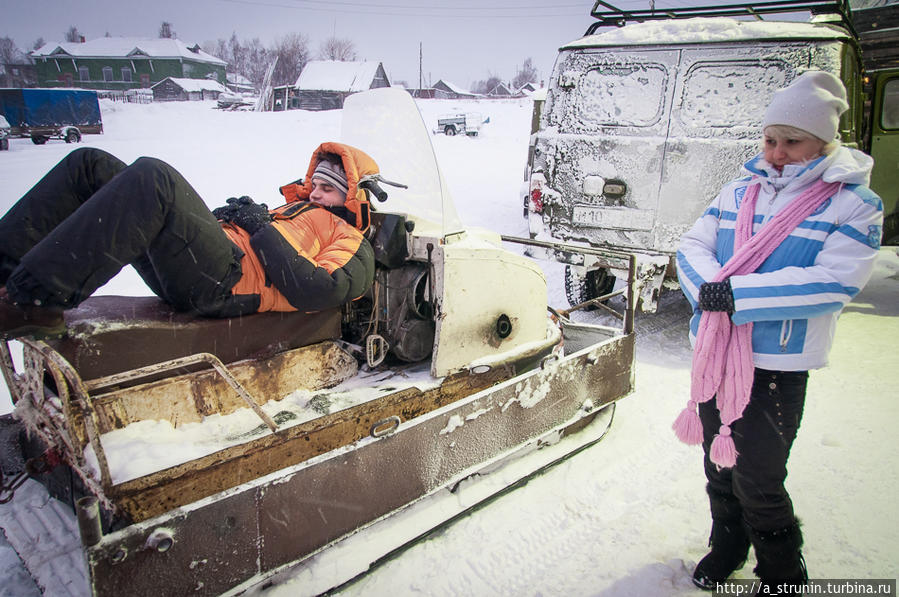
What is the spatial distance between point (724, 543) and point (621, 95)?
3838mm

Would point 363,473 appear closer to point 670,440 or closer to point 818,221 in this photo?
point 818,221

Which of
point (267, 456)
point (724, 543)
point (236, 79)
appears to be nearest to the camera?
point (267, 456)

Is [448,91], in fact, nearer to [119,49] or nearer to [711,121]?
[119,49]

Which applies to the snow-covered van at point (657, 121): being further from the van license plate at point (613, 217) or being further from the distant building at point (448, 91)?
the distant building at point (448, 91)

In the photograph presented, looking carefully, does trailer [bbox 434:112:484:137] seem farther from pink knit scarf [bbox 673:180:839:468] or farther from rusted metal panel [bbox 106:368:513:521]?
pink knit scarf [bbox 673:180:839:468]

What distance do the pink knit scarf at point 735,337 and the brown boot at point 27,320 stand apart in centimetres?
216

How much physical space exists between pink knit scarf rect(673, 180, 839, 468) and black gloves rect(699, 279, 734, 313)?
5cm

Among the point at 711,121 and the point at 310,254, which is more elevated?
the point at 711,121

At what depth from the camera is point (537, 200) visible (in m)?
5.07

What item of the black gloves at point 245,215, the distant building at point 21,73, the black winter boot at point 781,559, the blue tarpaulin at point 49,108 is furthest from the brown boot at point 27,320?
the distant building at point 21,73

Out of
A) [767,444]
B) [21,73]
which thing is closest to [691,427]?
[767,444]

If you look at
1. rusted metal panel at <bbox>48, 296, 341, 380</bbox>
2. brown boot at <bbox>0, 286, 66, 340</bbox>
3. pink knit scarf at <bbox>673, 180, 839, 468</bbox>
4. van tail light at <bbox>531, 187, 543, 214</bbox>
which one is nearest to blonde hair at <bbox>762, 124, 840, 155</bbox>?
pink knit scarf at <bbox>673, 180, 839, 468</bbox>

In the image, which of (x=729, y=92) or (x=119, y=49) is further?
(x=119, y=49)

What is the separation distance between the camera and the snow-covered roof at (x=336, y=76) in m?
36.2
